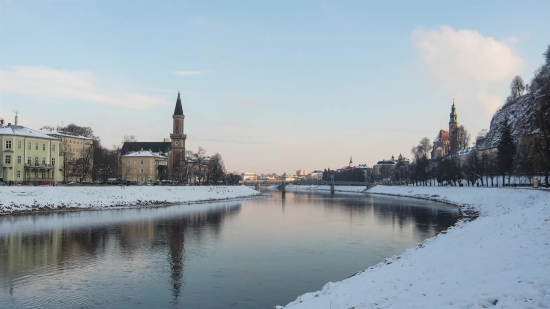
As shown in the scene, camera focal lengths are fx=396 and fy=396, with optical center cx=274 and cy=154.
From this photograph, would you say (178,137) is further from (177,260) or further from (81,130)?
(177,260)

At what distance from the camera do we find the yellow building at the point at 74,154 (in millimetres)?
73438

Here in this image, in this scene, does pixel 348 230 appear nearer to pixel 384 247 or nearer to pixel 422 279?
pixel 384 247

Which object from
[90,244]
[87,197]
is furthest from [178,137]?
[90,244]

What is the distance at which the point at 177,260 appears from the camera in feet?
68.8

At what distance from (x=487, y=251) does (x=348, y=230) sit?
2021 cm

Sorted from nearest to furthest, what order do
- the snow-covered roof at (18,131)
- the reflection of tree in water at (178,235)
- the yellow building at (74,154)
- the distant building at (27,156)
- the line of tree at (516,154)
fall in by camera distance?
the reflection of tree in water at (178,235), the line of tree at (516,154), the distant building at (27,156), the snow-covered roof at (18,131), the yellow building at (74,154)

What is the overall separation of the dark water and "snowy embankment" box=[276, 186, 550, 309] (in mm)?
2947

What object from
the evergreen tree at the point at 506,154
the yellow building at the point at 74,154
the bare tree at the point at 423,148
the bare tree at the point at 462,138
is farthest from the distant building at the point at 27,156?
the bare tree at the point at 462,138

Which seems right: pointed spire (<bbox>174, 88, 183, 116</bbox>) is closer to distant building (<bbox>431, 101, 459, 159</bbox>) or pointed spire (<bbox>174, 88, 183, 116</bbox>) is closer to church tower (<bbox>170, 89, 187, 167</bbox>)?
church tower (<bbox>170, 89, 187, 167</bbox>)

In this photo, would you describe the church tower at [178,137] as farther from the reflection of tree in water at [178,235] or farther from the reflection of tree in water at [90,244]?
the reflection of tree in water at [90,244]

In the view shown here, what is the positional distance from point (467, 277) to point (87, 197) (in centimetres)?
5052

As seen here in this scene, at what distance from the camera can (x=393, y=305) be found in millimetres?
10055

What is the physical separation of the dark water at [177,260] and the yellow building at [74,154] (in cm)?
3839

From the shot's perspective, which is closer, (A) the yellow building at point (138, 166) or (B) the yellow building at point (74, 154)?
(B) the yellow building at point (74, 154)
